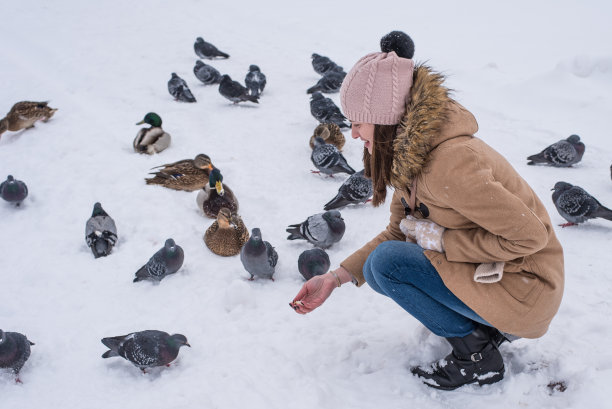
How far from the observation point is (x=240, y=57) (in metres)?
10.0

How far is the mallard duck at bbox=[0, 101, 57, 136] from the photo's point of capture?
6.30 meters

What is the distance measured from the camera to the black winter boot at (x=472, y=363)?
2094mm

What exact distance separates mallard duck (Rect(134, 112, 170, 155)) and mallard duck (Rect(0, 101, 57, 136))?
1763mm

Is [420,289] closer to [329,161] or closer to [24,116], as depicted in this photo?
[329,161]

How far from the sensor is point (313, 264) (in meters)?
3.46

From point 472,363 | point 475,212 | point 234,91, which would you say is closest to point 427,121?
point 475,212

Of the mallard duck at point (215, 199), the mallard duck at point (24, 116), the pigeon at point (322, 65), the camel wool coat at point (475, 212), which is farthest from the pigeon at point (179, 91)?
the camel wool coat at point (475, 212)

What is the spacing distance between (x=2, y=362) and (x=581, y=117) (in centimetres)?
772

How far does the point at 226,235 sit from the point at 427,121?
268 centimetres

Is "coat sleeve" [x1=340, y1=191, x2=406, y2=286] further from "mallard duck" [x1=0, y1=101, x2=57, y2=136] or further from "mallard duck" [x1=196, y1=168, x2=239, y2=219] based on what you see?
"mallard duck" [x1=0, y1=101, x2=57, y2=136]

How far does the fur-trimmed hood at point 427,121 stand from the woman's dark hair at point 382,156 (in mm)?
106

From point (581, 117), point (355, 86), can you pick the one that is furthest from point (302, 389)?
point (581, 117)

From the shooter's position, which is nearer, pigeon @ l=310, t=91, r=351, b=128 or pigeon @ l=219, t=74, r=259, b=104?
pigeon @ l=310, t=91, r=351, b=128

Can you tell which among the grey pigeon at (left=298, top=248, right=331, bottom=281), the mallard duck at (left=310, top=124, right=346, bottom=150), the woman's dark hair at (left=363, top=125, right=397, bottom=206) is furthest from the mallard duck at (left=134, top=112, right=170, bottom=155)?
the woman's dark hair at (left=363, top=125, right=397, bottom=206)
